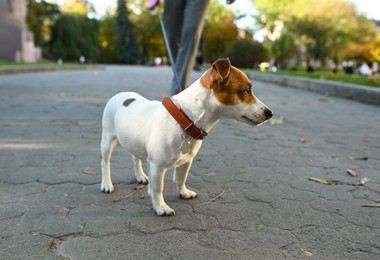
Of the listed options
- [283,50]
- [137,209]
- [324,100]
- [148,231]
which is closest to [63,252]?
[148,231]

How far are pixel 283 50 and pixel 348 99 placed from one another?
1420 inches

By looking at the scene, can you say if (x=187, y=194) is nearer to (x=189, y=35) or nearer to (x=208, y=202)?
(x=208, y=202)

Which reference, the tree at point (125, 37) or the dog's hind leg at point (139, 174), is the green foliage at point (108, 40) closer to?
the tree at point (125, 37)

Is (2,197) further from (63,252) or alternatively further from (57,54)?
(57,54)

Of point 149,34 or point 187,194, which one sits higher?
point 149,34

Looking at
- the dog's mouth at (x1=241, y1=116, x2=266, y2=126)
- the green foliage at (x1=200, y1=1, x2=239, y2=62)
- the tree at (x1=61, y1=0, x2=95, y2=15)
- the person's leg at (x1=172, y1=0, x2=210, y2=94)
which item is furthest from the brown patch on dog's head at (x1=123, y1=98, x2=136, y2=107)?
the tree at (x1=61, y1=0, x2=95, y2=15)

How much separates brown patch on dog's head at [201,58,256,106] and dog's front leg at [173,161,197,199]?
1.96 ft

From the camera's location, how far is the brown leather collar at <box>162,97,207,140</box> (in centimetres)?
220

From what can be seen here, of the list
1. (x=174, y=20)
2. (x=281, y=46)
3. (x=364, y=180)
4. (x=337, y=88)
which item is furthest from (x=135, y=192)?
(x=281, y=46)

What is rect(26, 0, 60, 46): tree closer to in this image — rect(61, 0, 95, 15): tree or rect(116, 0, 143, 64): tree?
rect(116, 0, 143, 64): tree

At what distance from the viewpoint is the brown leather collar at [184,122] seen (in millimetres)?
2201

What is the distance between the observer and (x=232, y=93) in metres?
2.17

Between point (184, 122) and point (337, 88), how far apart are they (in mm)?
8557

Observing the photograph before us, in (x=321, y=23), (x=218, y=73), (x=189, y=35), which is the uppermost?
(x=321, y=23)
